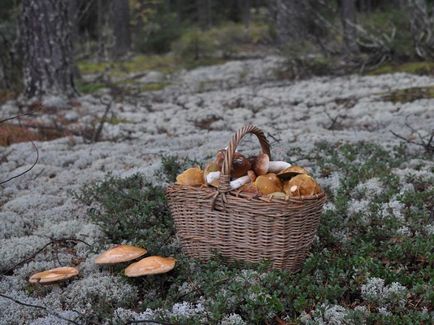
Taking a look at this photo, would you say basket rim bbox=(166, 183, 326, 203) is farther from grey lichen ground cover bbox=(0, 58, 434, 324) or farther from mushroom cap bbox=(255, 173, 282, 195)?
grey lichen ground cover bbox=(0, 58, 434, 324)

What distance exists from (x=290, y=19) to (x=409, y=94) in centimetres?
853

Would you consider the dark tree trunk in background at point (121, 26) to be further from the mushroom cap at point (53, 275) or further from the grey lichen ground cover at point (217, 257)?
the mushroom cap at point (53, 275)

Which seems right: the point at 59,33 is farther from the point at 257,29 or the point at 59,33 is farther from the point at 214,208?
the point at 257,29

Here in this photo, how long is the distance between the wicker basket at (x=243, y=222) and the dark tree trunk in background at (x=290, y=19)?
13.3m

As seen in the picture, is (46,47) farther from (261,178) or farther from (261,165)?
(261,178)

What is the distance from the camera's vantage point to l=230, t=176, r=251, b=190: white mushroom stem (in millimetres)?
3466

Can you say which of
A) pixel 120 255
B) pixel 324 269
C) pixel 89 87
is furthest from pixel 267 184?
pixel 89 87

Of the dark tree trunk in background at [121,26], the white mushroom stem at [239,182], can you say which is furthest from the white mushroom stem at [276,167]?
the dark tree trunk in background at [121,26]

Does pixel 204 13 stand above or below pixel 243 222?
below

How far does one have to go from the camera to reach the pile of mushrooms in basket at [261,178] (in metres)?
3.45

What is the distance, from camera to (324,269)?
3646mm

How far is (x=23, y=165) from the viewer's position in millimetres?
6617

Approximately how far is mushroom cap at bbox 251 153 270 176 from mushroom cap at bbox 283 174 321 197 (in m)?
0.24

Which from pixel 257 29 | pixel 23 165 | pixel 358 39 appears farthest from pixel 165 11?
pixel 23 165
